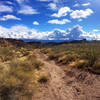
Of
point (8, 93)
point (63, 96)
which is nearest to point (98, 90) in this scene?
point (63, 96)

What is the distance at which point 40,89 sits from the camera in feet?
18.1

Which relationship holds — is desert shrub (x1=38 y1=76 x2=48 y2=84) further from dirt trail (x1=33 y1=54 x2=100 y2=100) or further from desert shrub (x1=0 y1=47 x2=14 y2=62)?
desert shrub (x1=0 y1=47 x2=14 y2=62)

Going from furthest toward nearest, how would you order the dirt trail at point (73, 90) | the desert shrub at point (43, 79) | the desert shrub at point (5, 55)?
the desert shrub at point (5, 55) → the desert shrub at point (43, 79) → the dirt trail at point (73, 90)

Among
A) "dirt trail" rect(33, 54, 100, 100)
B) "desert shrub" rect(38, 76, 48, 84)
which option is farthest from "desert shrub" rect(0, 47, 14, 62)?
"dirt trail" rect(33, 54, 100, 100)

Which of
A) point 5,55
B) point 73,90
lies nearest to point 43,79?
point 73,90

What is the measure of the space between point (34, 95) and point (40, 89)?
79 centimetres

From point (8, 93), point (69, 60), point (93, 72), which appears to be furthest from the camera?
point (69, 60)

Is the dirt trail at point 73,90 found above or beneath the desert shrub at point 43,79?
beneath

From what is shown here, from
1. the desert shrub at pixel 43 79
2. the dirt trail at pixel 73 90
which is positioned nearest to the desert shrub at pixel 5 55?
the desert shrub at pixel 43 79

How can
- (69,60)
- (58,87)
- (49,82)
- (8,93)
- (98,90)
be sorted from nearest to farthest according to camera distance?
(8,93), (98,90), (58,87), (49,82), (69,60)

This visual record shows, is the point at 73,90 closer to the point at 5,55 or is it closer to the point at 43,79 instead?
the point at 43,79

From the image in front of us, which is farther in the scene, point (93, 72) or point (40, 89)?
point (93, 72)

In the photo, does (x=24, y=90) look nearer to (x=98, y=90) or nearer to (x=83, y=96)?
(x=83, y=96)

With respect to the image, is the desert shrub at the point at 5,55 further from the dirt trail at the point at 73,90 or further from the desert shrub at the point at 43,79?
the dirt trail at the point at 73,90
